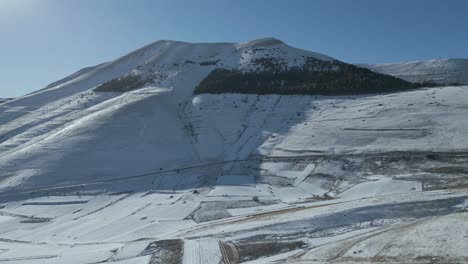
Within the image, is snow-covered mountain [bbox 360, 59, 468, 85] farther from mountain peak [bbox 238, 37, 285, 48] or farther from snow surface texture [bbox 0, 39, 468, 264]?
snow surface texture [bbox 0, 39, 468, 264]

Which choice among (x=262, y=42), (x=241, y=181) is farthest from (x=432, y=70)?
(x=241, y=181)

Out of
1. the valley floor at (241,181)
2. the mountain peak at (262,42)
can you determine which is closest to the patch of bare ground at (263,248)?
the valley floor at (241,181)

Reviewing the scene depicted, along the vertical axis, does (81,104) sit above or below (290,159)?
above

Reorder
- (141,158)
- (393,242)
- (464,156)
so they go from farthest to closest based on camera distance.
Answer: (141,158) → (464,156) → (393,242)

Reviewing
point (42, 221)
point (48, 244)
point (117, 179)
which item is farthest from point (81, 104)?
point (48, 244)

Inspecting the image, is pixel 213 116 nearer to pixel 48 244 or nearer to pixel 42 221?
pixel 42 221
